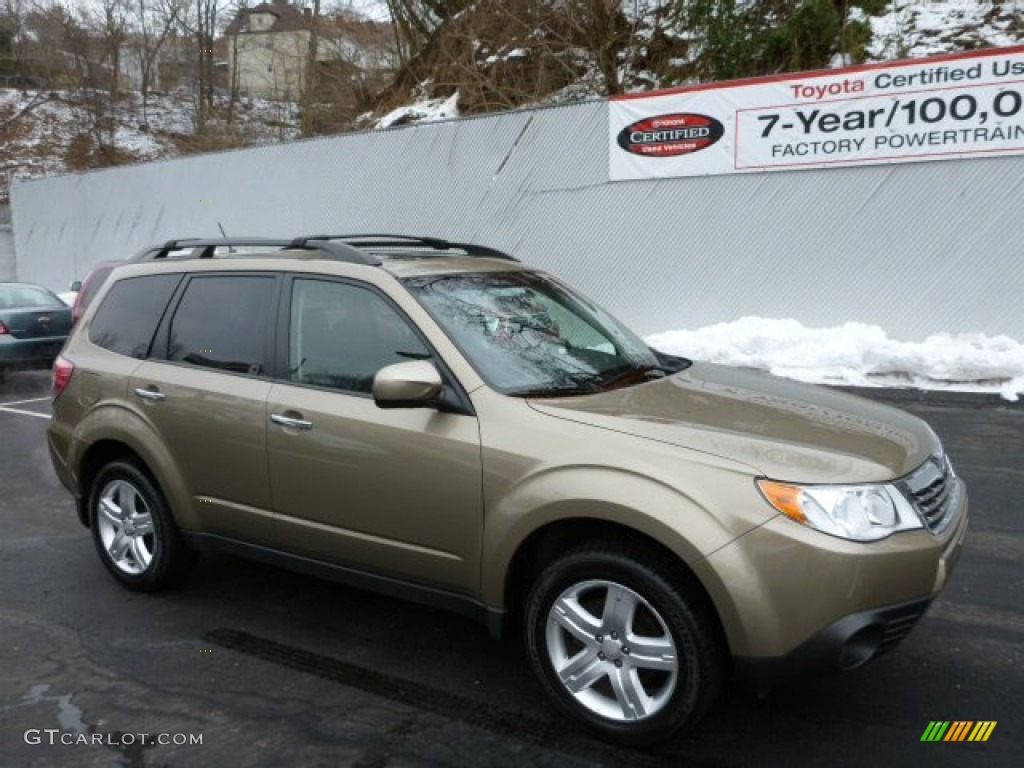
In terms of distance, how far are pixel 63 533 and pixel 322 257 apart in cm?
299

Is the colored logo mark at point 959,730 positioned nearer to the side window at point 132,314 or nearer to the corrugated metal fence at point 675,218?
the side window at point 132,314

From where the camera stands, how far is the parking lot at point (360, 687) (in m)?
3.09

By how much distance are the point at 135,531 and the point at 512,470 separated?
240 cm

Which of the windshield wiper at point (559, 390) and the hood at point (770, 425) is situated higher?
the windshield wiper at point (559, 390)

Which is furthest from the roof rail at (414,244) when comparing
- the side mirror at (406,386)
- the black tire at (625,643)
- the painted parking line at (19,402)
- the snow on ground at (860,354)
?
the painted parking line at (19,402)

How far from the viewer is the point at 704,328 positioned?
11789mm

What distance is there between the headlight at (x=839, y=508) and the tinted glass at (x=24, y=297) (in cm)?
1240

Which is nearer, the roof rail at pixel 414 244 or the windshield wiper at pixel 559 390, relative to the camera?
the windshield wiper at pixel 559 390

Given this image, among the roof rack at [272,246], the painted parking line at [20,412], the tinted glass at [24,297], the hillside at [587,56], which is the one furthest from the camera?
the hillside at [587,56]

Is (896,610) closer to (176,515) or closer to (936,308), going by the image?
(176,515)

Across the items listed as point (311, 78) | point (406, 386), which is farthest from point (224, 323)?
point (311, 78)

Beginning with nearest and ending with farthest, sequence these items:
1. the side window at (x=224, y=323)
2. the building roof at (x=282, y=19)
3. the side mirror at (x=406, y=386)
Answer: the side mirror at (x=406, y=386) < the side window at (x=224, y=323) < the building roof at (x=282, y=19)

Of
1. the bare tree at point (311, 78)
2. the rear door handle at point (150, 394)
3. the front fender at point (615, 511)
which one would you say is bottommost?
the front fender at point (615, 511)

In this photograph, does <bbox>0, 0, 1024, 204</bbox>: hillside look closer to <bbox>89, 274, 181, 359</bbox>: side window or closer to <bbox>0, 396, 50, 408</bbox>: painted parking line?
<bbox>0, 396, 50, 408</bbox>: painted parking line
